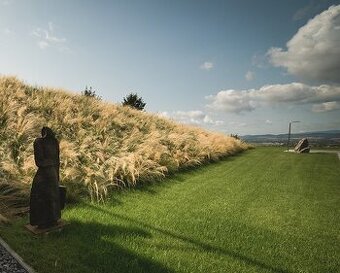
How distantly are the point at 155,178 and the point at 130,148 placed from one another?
176 centimetres

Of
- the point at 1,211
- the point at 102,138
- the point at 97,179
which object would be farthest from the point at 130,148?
the point at 1,211

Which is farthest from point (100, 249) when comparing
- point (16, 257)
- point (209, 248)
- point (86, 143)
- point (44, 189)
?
point (86, 143)

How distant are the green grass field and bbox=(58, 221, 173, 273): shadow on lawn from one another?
13 millimetres

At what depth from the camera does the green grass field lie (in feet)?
16.0

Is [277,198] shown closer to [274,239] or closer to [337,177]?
[274,239]

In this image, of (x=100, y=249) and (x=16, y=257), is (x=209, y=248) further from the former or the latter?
(x=16, y=257)

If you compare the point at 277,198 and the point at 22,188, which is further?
the point at 277,198

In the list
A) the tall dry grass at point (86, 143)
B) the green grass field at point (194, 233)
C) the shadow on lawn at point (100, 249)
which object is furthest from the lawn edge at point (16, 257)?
the tall dry grass at point (86, 143)

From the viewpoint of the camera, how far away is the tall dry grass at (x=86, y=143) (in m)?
8.37

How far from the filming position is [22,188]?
7.50 meters

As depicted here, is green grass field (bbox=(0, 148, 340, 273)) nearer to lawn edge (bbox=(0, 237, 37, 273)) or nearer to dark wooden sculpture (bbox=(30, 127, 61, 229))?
lawn edge (bbox=(0, 237, 37, 273))

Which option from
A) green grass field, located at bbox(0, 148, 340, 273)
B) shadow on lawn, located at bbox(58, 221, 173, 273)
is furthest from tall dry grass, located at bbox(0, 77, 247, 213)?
shadow on lawn, located at bbox(58, 221, 173, 273)

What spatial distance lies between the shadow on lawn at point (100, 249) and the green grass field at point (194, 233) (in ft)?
0.04

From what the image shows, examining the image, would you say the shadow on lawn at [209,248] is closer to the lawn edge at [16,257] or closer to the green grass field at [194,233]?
the green grass field at [194,233]
